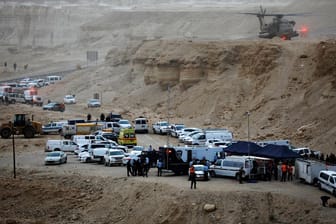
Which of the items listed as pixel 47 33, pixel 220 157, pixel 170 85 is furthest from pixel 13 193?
pixel 47 33

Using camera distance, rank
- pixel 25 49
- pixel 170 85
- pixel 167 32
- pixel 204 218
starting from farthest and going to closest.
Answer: pixel 25 49 < pixel 167 32 < pixel 170 85 < pixel 204 218

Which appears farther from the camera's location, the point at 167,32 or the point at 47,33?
the point at 47,33

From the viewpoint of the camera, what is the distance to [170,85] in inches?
2739

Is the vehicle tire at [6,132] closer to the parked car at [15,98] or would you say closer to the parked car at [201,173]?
the parked car at [201,173]

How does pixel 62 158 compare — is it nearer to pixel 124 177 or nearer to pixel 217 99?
pixel 124 177

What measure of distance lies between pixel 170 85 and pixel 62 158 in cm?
2849

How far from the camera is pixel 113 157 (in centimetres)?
4050

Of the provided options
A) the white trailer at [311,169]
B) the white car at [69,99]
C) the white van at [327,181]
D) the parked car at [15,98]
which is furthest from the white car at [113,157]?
the parked car at [15,98]

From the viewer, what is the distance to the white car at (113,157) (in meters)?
40.5

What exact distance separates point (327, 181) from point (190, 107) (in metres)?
30.6

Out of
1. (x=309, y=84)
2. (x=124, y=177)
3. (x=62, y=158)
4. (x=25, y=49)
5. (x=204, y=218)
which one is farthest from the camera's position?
(x=25, y=49)

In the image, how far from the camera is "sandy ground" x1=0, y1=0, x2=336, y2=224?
31.9 meters

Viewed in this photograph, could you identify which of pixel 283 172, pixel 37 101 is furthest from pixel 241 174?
pixel 37 101

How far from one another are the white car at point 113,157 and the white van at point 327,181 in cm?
1103
